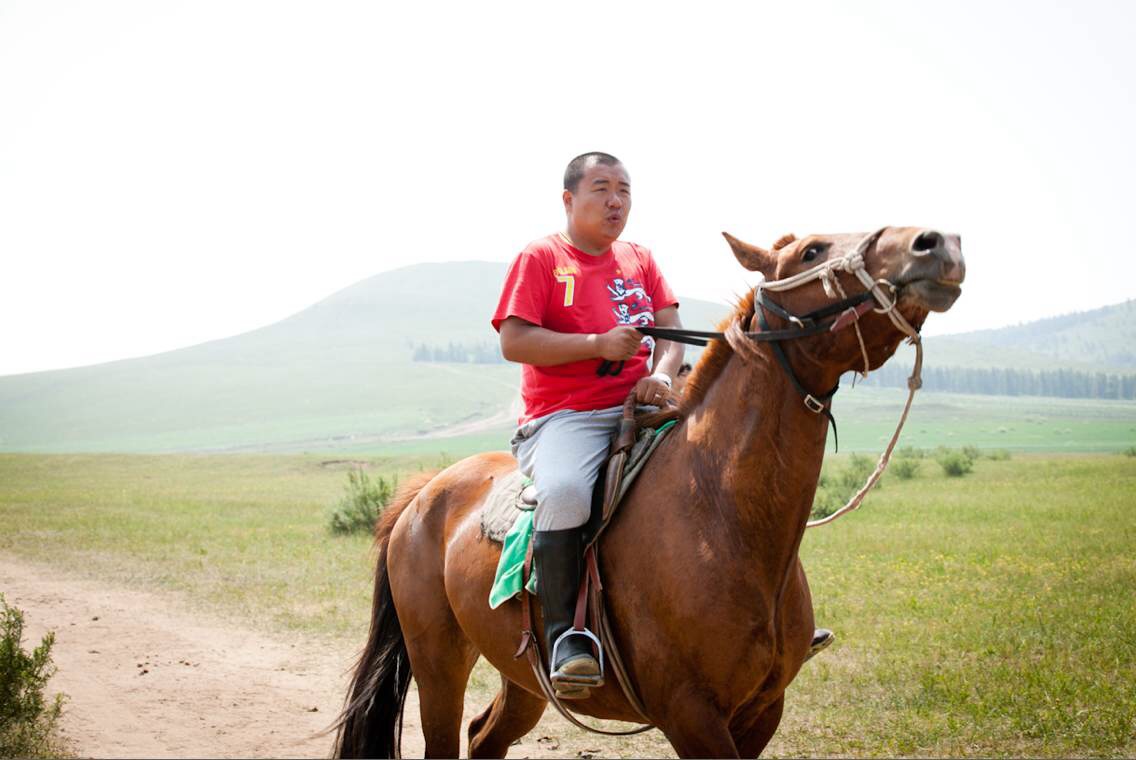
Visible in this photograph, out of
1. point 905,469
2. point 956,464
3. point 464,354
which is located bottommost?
point 464,354

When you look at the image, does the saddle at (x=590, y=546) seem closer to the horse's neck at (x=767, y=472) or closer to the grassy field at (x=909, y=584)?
the horse's neck at (x=767, y=472)

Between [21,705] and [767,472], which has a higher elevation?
[767,472]

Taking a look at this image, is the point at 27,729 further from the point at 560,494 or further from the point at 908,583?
the point at 908,583

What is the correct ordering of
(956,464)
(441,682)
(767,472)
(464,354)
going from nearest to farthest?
(767,472) → (441,682) → (956,464) → (464,354)

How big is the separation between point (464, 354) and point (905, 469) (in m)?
144

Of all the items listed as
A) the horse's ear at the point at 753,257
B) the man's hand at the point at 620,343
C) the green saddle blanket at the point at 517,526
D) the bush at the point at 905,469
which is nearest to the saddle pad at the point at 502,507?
the green saddle blanket at the point at 517,526

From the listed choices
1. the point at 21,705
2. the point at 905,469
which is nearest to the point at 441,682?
the point at 21,705

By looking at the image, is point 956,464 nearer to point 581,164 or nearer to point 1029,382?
point 581,164

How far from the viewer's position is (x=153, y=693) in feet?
24.7

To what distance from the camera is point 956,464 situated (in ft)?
75.9

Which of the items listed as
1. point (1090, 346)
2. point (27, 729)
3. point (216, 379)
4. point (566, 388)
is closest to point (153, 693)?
point (27, 729)

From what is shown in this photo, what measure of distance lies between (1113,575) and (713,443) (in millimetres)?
7434

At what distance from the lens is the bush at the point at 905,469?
24.1 meters

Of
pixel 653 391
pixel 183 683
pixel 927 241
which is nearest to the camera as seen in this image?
pixel 927 241
